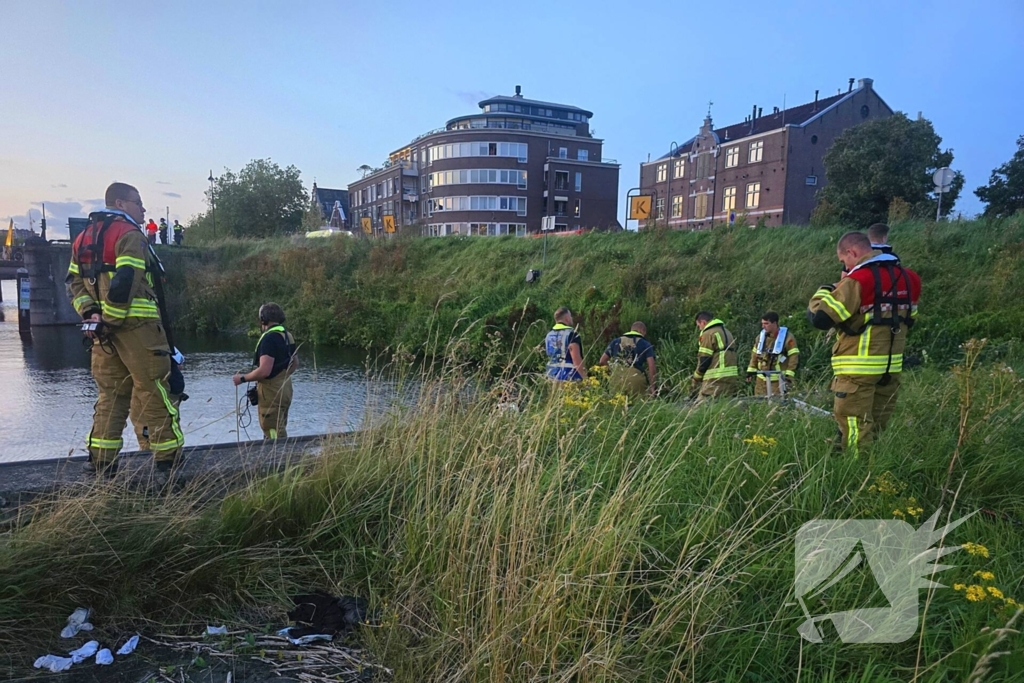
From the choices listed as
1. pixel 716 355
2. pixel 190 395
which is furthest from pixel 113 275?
pixel 190 395

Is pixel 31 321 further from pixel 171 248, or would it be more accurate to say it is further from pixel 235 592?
→ pixel 235 592

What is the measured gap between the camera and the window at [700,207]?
176 ft

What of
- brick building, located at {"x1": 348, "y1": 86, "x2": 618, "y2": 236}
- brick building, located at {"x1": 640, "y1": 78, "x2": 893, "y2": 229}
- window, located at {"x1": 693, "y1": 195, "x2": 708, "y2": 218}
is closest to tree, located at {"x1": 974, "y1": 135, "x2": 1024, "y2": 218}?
brick building, located at {"x1": 640, "y1": 78, "x2": 893, "y2": 229}

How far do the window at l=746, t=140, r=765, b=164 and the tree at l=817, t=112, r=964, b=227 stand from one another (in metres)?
17.8

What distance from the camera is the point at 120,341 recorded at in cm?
387

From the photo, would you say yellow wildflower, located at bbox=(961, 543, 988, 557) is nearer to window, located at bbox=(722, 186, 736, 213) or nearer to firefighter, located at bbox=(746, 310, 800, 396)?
firefighter, located at bbox=(746, 310, 800, 396)

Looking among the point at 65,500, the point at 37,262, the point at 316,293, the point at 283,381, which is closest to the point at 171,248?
the point at 37,262

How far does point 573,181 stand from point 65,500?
5800 cm

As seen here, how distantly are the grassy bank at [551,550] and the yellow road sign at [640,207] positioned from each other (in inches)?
691

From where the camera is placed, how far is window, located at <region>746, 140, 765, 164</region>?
157 ft

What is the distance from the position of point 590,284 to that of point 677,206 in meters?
42.4

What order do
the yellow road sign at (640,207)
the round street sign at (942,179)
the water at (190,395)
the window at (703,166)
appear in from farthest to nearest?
the window at (703,166) → the yellow road sign at (640,207) → the round street sign at (942,179) → the water at (190,395)

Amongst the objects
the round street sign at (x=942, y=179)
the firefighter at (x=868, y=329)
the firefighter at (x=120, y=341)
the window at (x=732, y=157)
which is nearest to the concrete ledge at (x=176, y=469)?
the firefighter at (x=120, y=341)

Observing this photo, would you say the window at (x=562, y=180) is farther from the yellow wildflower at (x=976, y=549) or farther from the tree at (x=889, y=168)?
the yellow wildflower at (x=976, y=549)
